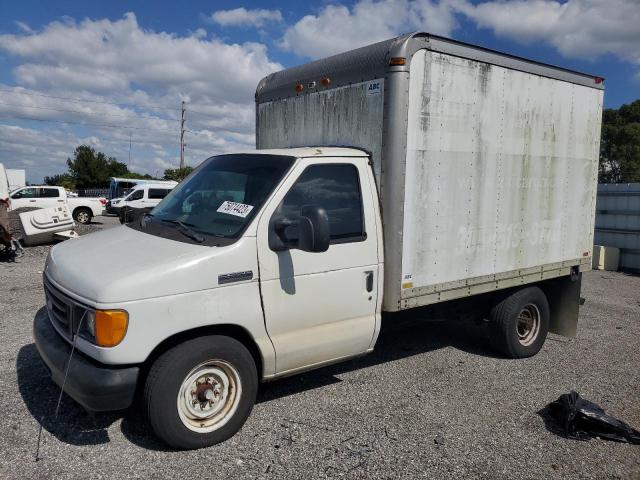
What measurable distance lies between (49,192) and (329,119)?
21076 millimetres

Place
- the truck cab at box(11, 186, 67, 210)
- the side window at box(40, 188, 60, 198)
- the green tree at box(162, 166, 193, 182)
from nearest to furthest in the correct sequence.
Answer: the truck cab at box(11, 186, 67, 210) < the side window at box(40, 188, 60, 198) < the green tree at box(162, 166, 193, 182)

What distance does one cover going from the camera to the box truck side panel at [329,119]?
4.48 meters

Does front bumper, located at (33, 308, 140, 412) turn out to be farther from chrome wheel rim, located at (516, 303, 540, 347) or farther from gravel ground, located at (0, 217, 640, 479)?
chrome wheel rim, located at (516, 303, 540, 347)

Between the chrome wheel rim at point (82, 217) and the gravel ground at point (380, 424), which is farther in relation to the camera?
the chrome wheel rim at point (82, 217)

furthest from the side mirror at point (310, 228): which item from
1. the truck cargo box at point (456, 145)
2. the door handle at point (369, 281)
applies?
the truck cargo box at point (456, 145)

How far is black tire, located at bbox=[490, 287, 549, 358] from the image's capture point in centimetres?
580

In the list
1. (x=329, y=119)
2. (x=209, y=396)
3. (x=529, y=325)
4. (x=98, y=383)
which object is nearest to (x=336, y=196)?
(x=329, y=119)

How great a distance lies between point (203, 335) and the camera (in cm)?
369

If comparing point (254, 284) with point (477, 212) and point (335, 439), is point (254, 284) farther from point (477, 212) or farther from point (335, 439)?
point (477, 212)

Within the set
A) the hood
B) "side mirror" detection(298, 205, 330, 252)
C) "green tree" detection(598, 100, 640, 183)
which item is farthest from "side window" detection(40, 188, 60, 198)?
"green tree" detection(598, 100, 640, 183)

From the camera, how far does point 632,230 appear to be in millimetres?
13164

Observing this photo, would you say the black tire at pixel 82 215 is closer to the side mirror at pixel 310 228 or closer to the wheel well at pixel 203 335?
the wheel well at pixel 203 335

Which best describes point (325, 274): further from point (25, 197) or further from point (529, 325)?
point (25, 197)

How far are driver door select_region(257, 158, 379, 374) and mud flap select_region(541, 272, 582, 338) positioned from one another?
10.4ft
